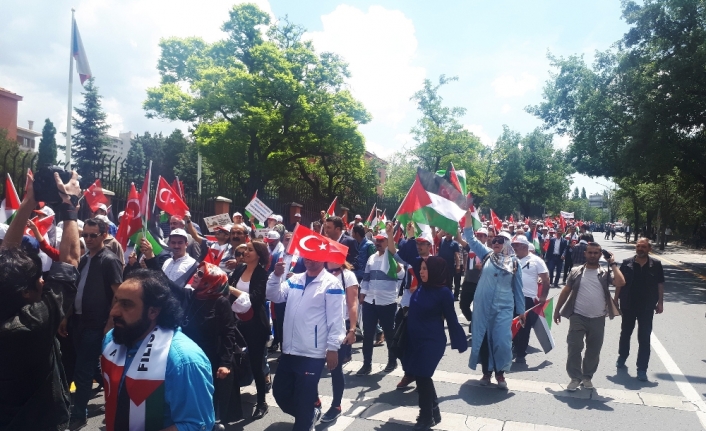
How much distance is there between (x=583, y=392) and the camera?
6625 mm

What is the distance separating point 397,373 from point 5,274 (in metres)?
5.41

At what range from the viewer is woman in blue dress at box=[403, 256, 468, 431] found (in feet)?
17.6

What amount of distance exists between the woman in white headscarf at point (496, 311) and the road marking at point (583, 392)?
0.28 m

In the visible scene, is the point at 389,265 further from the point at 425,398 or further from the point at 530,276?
the point at 425,398

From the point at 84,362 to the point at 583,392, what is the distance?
17.8ft

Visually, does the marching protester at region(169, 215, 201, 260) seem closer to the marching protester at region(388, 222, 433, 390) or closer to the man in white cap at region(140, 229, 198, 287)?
the man in white cap at region(140, 229, 198, 287)

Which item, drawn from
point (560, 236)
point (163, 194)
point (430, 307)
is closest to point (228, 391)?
point (430, 307)

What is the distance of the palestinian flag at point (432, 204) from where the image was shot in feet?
23.8

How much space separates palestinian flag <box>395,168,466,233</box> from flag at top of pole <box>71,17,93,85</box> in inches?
579

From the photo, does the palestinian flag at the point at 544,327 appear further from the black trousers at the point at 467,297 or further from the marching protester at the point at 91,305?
the marching protester at the point at 91,305

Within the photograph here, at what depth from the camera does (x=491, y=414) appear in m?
5.78

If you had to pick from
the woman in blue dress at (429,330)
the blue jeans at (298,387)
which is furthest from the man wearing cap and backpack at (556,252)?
the blue jeans at (298,387)

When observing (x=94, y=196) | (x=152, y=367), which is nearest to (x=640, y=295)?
(x=152, y=367)

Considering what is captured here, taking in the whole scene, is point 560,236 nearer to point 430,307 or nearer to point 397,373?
point 397,373
